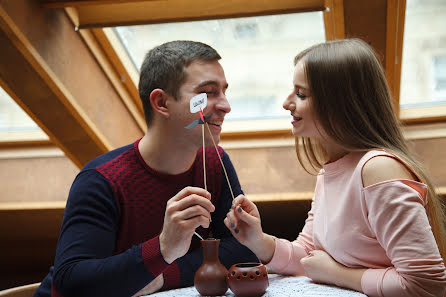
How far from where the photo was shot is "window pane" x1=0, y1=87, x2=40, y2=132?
3.00m

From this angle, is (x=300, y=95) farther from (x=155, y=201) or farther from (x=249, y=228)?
(x=155, y=201)

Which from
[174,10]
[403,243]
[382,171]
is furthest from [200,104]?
[174,10]

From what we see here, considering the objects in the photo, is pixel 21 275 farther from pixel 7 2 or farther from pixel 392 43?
pixel 392 43

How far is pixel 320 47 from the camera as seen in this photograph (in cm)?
139

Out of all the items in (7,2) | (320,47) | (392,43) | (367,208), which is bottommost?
(367,208)

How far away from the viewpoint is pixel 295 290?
48.3 inches

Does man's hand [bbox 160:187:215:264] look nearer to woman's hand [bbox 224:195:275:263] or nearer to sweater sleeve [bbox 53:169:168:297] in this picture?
sweater sleeve [bbox 53:169:168:297]

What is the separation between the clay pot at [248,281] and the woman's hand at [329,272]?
7.8 inches

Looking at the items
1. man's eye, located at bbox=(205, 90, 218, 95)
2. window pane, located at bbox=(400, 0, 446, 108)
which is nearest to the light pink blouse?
man's eye, located at bbox=(205, 90, 218, 95)

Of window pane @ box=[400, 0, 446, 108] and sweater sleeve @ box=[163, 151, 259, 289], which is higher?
window pane @ box=[400, 0, 446, 108]

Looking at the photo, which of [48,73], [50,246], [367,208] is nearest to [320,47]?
[367,208]

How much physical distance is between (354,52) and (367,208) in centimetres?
45

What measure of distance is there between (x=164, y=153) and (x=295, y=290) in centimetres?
62

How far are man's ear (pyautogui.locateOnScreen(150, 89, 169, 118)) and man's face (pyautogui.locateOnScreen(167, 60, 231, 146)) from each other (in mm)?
44
